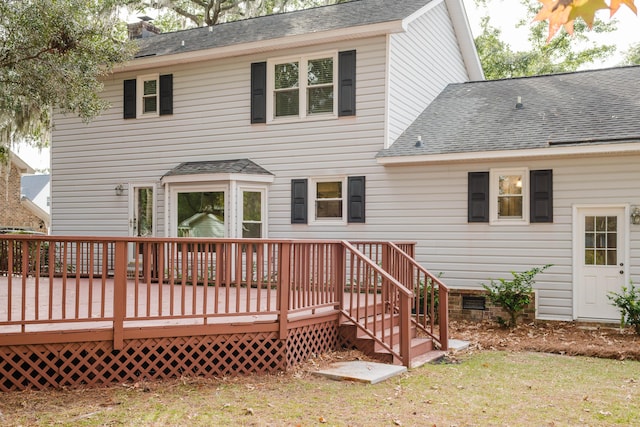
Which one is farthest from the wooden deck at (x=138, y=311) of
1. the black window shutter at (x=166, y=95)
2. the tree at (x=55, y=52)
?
the black window shutter at (x=166, y=95)

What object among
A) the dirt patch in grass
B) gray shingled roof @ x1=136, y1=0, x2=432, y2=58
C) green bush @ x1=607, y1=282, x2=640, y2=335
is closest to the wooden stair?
the dirt patch in grass

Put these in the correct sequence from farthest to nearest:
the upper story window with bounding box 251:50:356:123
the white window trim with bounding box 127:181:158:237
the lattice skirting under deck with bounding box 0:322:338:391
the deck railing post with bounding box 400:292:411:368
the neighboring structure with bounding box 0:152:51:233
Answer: the neighboring structure with bounding box 0:152:51:233
the white window trim with bounding box 127:181:158:237
the upper story window with bounding box 251:50:356:123
the deck railing post with bounding box 400:292:411:368
the lattice skirting under deck with bounding box 0:322:338:391

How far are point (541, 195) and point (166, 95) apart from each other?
8229 mm

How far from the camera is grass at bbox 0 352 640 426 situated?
197 inches

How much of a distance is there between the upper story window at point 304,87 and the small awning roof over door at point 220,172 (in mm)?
1022

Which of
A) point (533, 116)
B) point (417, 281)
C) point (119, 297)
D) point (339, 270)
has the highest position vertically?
point (533, 116)

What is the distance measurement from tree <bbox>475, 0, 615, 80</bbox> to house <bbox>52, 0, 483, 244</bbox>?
314 inches

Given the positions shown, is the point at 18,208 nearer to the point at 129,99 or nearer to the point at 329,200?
the point at 129,99

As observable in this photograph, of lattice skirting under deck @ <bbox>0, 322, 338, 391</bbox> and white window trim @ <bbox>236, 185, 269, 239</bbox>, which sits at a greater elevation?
white window trim @ <bbox>236, 185, 269, 239</bbox>

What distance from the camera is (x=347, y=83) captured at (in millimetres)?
11930

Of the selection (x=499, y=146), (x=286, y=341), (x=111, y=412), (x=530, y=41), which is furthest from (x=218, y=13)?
(x=111, y=412)

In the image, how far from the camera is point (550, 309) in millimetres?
10586

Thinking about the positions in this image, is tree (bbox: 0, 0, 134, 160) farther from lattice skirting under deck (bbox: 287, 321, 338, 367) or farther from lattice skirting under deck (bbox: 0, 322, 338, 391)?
lattice skirting under deck (bbox: 287, 321, 338, 367)

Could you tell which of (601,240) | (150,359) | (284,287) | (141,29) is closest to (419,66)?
(601,240)
